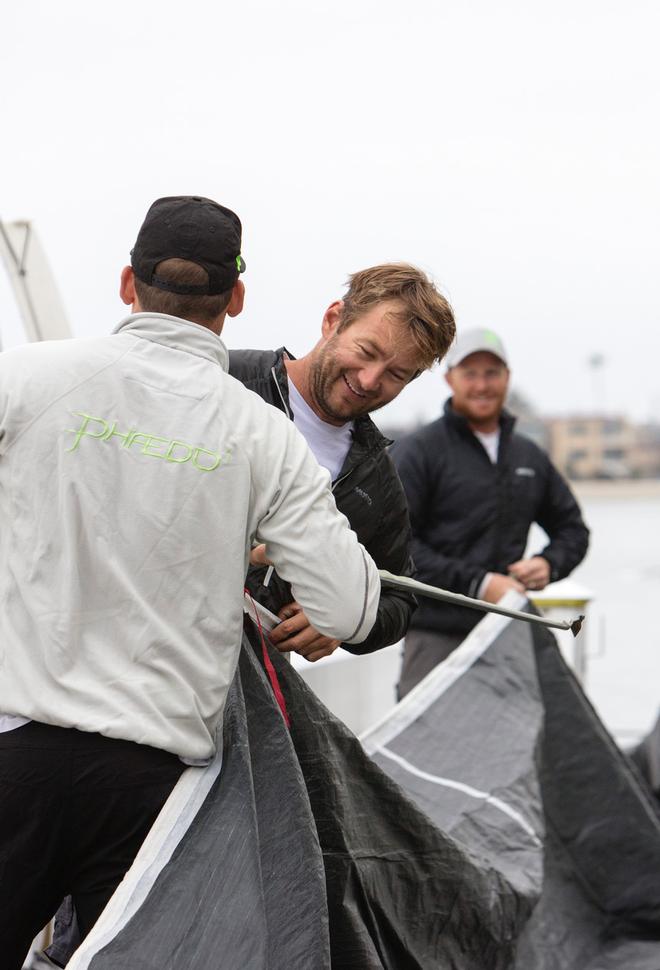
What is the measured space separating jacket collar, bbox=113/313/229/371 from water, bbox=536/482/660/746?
12.5ft

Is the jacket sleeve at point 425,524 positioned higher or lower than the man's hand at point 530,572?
higher

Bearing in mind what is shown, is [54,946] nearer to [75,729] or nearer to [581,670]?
[75,729]

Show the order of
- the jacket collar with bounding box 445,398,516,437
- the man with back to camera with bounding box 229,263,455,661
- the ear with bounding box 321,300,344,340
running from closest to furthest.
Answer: the man with back to camera with bounding box 229,263,455,661 → the ear with bounding box 321,300,344,340 → the jacket collar with bounding box 445,398,516,437

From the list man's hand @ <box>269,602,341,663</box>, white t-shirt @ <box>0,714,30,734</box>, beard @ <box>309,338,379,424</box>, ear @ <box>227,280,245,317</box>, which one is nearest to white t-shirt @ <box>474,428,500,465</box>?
beard @ <box>309,338,379,424</box>

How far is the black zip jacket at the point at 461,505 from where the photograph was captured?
3969 mm

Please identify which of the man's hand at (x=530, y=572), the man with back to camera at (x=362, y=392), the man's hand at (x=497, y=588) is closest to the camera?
the man with back to camera at (x=362, y=392)

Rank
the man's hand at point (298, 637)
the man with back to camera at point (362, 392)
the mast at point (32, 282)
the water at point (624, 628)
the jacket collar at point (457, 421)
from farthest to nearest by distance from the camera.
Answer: the water at point (624, 628) < the mast at point (32, 282) < the jacket collar at point (457, 421) < the man with back to camera at point (362, 392) < the man's hand at point (298, 637)

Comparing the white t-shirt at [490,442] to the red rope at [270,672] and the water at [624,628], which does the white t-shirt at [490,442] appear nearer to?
the water at [624,628]

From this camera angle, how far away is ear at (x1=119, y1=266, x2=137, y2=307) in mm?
1805

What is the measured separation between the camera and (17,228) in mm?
4984

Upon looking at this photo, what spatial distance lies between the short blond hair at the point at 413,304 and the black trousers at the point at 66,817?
0.89 metres

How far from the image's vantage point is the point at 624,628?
11.4m

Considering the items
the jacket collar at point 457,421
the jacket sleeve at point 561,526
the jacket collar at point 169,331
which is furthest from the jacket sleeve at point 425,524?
the jacket collar at point 169,331

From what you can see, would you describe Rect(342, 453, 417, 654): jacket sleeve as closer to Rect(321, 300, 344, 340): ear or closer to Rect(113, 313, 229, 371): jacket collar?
Rect(321, 300, 344, 340): ear
